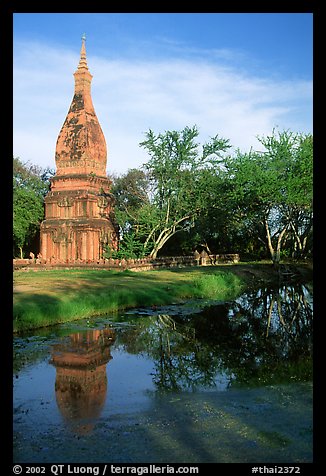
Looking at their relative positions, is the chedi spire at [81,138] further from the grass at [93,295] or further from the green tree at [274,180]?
the grass at [93,295]

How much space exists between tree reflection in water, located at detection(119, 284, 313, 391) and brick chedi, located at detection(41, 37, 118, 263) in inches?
791

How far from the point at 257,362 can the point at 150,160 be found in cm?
3012

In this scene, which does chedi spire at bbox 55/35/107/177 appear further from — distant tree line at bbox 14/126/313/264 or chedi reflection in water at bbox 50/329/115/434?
chedi reflection in water at bbox 50/329/115/434

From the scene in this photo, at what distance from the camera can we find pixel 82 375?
1007 cm

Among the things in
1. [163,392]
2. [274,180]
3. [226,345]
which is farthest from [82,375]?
[274,180]

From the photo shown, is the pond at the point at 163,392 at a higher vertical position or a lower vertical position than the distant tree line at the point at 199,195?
lower

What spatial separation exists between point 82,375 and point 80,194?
3005 centimetres

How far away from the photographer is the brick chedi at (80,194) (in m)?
38.7

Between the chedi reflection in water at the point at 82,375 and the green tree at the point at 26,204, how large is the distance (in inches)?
1254

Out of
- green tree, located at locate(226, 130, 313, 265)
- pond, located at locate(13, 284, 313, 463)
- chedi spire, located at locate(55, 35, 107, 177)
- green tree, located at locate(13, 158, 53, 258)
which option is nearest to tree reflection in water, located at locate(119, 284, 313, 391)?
pond, located at locate(13, 284, 313, 463)

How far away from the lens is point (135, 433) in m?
6.60

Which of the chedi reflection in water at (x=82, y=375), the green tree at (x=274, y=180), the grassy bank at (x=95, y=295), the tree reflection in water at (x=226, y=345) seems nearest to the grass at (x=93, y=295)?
the grassy bank at (x=95, y=295)

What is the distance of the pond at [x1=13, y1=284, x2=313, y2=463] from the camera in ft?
19.9
